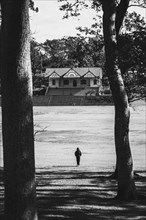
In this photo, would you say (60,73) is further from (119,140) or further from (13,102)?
(13,102)

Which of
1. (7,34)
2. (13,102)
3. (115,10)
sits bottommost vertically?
(13,102)

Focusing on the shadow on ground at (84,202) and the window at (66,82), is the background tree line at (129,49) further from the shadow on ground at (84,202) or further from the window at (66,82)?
the window at (66,82)

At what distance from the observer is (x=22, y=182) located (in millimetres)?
5297

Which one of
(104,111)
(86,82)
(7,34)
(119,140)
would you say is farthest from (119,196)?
(86,82)

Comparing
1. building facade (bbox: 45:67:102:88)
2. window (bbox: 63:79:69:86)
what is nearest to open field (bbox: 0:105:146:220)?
building facade (bbox: 45:67:102:88)

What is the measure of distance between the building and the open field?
19.1m

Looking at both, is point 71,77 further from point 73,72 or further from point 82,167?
A: point 82,167

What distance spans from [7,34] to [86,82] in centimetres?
9275

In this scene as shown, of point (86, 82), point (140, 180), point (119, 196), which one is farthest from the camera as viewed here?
point (86, 82)

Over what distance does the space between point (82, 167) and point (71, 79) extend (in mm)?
75195

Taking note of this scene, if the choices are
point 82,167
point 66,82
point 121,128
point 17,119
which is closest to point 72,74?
point 66,82

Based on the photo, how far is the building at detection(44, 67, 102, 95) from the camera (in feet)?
314

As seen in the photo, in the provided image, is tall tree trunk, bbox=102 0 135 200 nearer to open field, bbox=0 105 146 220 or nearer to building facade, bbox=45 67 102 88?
open field, bbox=0 105 146 220

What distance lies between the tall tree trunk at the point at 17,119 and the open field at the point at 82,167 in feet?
13.2
